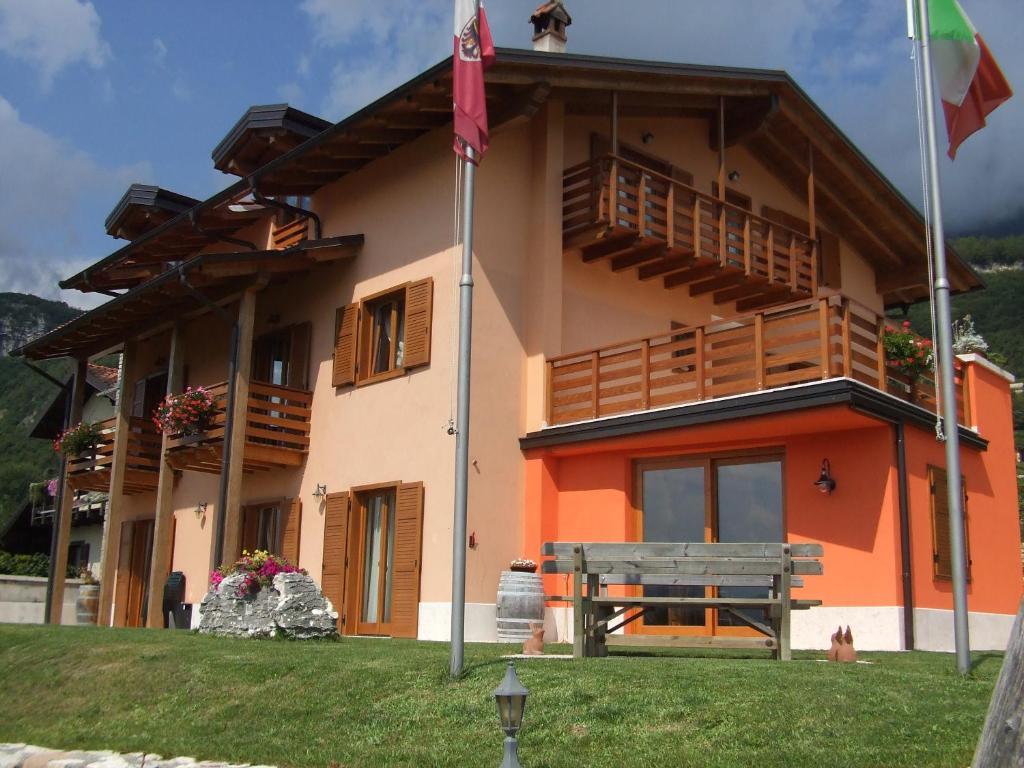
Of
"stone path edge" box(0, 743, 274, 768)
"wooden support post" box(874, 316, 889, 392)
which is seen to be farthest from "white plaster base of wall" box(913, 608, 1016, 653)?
"stone path edge" box(0, 743, 274, 768)

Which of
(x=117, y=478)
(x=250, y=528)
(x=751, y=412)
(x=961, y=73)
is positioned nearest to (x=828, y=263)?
(x=751, y=412)

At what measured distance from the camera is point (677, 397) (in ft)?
48.0

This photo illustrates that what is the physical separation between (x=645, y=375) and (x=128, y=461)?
1032 centimetres

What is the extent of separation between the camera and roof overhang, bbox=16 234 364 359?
16.1 m

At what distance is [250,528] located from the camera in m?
18.7

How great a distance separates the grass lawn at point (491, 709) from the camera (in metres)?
6.74

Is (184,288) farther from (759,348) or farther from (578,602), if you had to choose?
(578,602)

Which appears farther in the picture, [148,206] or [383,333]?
[148,206]

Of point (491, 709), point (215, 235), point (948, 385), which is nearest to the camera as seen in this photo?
point (491, 709)

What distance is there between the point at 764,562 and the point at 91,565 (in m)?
24.1

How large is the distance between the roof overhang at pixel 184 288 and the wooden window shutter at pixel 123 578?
400 cm

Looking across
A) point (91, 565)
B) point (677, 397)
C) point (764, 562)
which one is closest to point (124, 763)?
point (764, 562)

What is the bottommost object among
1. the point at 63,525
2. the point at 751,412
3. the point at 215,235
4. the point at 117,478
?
the point at 63,525

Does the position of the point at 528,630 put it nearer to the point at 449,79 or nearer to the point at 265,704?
the point at 265,704
